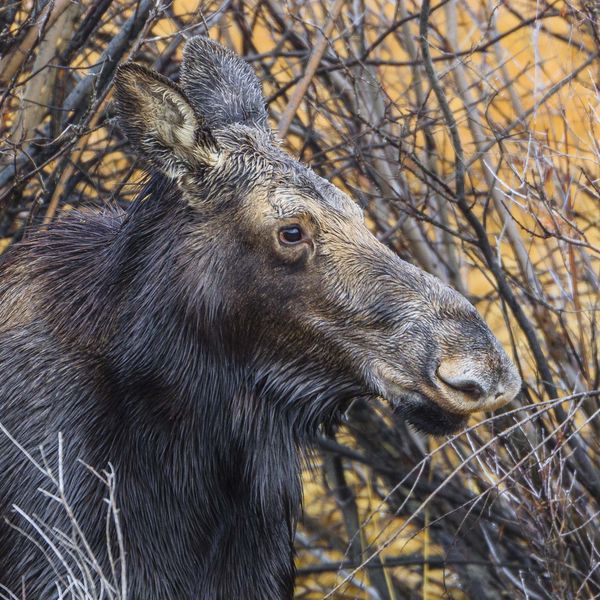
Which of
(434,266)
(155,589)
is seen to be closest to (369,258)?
(155,589)

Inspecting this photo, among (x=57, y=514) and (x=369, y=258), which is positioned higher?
(x=369, y=258)

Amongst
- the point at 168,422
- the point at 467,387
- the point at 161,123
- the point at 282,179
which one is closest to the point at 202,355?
the point at 168,422

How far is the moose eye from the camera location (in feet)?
12.4

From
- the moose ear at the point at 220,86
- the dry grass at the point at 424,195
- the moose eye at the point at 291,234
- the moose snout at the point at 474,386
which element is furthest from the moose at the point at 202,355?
the dry grass at the point at 424,195

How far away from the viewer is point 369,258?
3799 mm

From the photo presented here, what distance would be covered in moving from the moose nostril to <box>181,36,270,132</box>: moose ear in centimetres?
121

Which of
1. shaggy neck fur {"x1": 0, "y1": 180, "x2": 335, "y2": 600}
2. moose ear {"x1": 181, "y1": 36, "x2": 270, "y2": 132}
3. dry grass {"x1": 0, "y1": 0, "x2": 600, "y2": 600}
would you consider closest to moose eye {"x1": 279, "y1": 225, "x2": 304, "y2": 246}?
shaggy neck fur {"x1": 0, "y1": 180, "x2": 335, "y2": 600}

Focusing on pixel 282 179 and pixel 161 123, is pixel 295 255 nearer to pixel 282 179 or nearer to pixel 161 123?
pixel 282 179

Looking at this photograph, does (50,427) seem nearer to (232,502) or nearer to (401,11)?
(232,502)

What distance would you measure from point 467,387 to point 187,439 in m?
0.92

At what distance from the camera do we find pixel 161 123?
3842 mm

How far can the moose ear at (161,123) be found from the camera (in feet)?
12.5

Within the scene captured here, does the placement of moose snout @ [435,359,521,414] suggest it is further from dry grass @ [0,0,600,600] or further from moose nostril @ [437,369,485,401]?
dry grass @ [0,0,600,600]

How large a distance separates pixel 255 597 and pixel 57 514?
706 mm
